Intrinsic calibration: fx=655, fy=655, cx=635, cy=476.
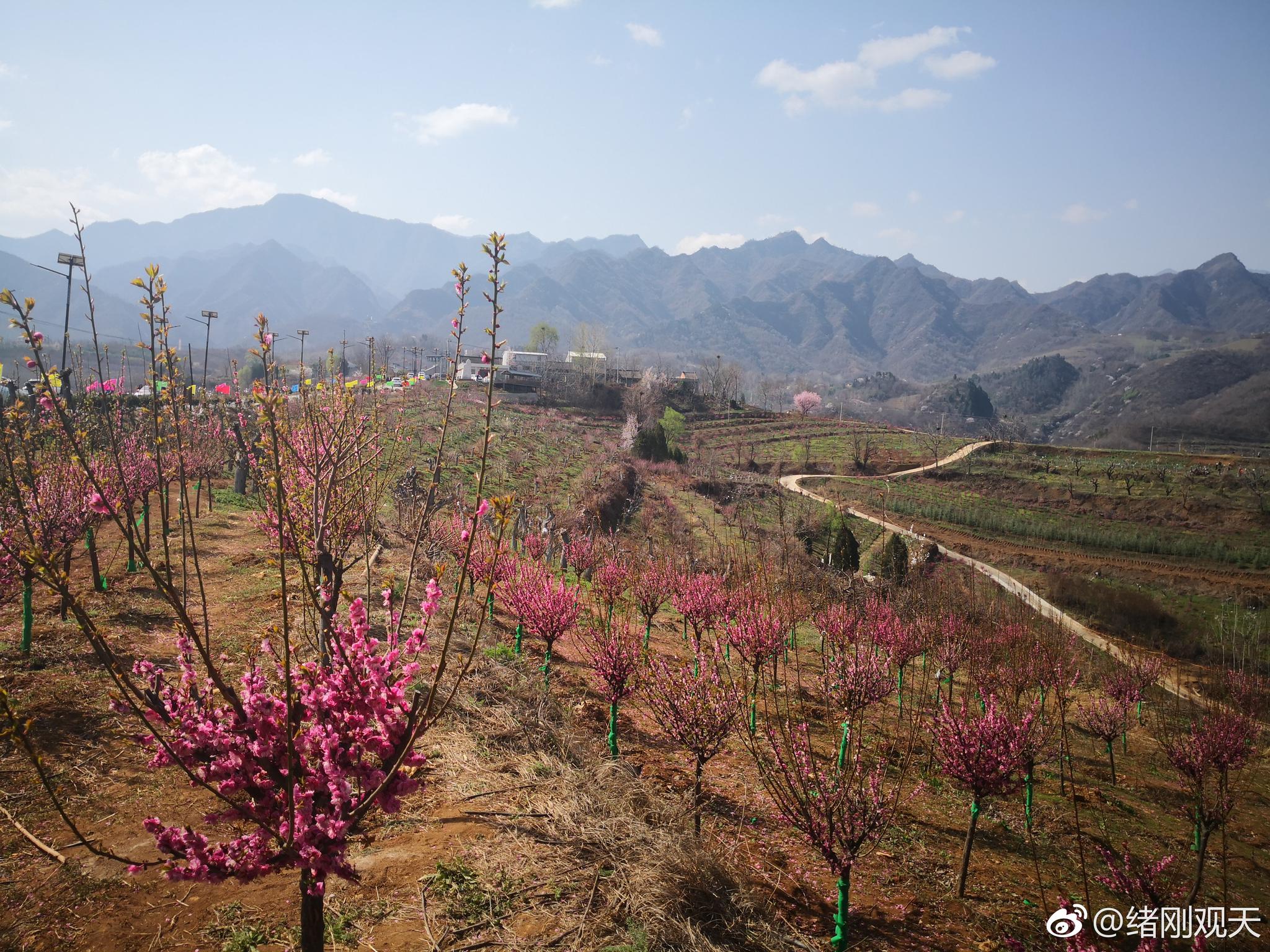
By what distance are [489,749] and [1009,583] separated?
2985 cm

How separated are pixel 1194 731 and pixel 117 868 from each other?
42.9ft

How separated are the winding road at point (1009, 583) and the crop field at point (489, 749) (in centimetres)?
258

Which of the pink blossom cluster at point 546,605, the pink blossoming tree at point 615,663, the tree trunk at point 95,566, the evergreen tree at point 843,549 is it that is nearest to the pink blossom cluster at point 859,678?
the pink blossoming tree at point 615,663

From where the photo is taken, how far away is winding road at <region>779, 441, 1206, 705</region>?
64.2 ft

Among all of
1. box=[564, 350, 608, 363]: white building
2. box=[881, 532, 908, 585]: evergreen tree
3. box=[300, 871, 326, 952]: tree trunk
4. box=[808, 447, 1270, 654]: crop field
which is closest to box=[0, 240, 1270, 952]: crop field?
box=[300, 871, 326, 952]: tree trunk

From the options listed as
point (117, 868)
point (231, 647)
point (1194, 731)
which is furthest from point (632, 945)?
point (1194, 731)

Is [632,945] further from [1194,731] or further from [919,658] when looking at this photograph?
[919,658]

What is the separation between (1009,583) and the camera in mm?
30734

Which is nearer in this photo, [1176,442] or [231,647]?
[231,647]

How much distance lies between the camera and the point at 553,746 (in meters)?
8.34

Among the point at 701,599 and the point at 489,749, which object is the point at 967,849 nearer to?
the point at 489,749

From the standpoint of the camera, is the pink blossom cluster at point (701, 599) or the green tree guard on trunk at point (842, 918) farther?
the pink blossom cluster at point (701, 599)

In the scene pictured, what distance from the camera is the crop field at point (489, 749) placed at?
3422 millimetres

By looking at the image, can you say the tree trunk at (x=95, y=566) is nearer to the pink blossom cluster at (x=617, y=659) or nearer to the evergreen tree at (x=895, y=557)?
the pink blossom cluster at (x=617, y=659)
